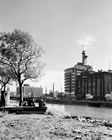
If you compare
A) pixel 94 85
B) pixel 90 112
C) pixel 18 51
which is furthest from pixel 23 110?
pixel 94 85

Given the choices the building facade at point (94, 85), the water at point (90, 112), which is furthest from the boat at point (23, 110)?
the building facade at point (94, 85)

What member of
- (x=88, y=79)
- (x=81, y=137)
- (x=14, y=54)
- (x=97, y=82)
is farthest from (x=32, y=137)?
(x=88, y=79)

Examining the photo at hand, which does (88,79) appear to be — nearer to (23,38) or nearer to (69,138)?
(23,38)

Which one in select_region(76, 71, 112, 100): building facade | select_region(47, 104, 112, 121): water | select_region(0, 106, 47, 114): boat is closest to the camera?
select_region(0, 106, 47, 114): boat

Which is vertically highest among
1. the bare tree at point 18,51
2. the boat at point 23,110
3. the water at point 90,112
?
the bare tree at point 18,51

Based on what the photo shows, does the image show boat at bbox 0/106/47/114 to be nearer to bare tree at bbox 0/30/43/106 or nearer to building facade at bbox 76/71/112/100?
bare tree at bbox 0/30/43/106

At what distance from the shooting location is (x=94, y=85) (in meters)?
160

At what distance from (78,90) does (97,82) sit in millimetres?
25349

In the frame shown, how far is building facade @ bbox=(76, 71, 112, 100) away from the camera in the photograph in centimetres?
15088

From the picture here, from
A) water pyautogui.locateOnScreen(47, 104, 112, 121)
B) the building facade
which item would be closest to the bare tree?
water pyautogui.locateOnScreen(47, 104, 112, 121)

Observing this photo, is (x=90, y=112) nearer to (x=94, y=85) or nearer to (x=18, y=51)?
(x=18, y=51)

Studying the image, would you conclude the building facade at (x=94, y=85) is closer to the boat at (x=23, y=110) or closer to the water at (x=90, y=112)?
the water at (x=90, y=112)

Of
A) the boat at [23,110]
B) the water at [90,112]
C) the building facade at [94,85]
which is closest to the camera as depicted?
the boat at [23,110]

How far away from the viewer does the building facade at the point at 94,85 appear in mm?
150875
